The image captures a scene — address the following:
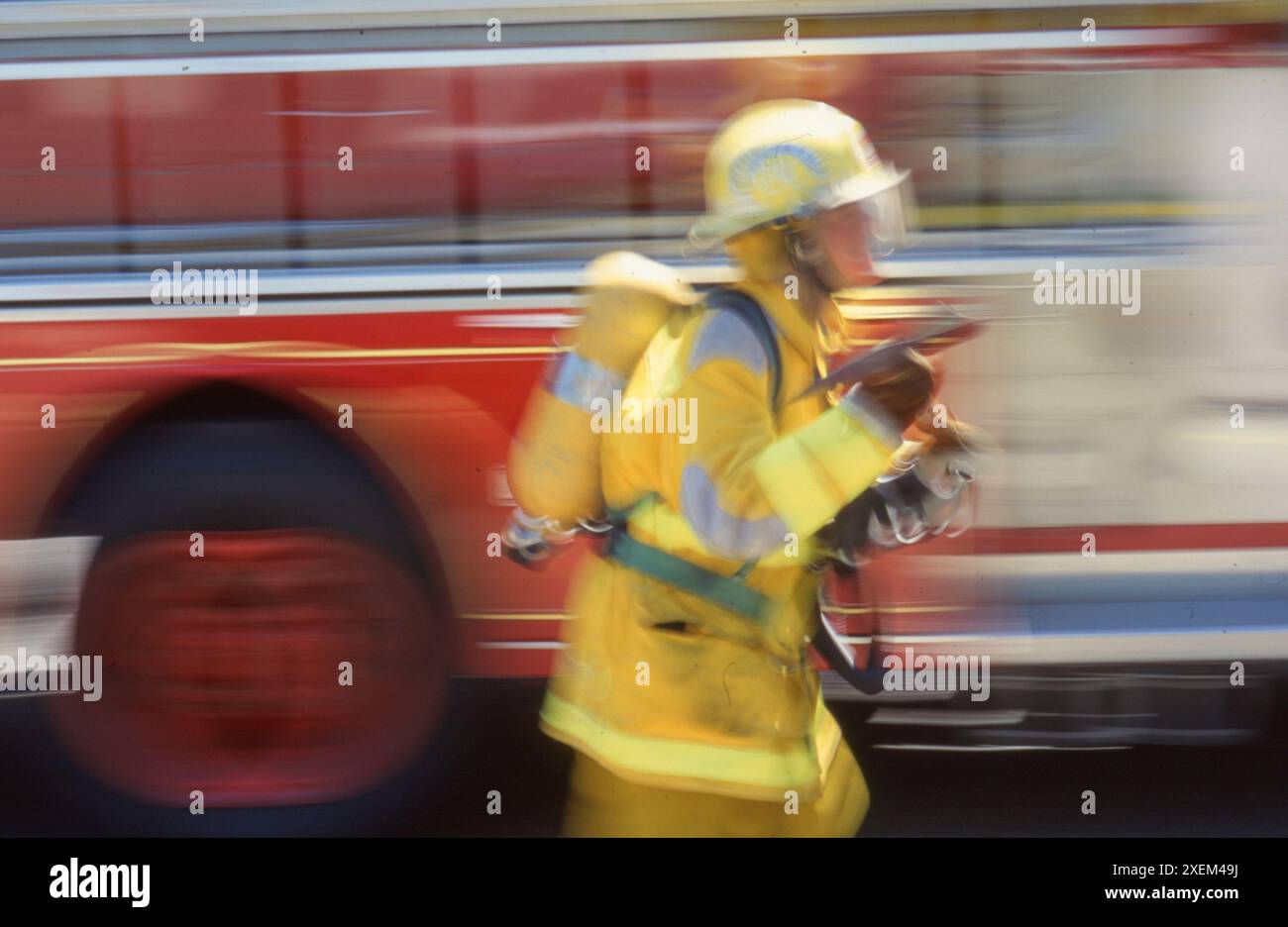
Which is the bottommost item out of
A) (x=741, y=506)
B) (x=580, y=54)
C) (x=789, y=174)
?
(x=741, y=506)

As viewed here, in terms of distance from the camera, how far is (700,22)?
2949 millimetres

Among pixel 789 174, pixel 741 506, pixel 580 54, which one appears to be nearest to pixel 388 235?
pixel 580 54

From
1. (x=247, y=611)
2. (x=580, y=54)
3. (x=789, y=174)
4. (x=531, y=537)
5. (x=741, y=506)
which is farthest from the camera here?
(x=247, y=611)

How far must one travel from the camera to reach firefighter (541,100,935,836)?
7.12 ft

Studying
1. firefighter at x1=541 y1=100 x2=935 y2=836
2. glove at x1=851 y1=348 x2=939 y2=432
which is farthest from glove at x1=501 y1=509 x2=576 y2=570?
glove at x1=851 y1=348 x2=939 y2=432

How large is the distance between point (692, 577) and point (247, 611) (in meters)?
1.36

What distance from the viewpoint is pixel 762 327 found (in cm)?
221

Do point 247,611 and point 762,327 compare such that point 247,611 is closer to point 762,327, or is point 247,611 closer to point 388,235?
point 388,235

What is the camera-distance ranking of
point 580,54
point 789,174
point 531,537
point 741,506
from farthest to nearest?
point 580,54, point 531,537, point 789,174, point 741,506

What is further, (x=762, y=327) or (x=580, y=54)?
(x=580, y=54)

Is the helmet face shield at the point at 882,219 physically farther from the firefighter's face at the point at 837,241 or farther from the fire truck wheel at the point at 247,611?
the fire truck wheel at the point at 247,611

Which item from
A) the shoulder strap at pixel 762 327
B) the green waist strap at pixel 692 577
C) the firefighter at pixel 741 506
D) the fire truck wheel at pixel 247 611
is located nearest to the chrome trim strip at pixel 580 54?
the firefighter at pixel 741 506
